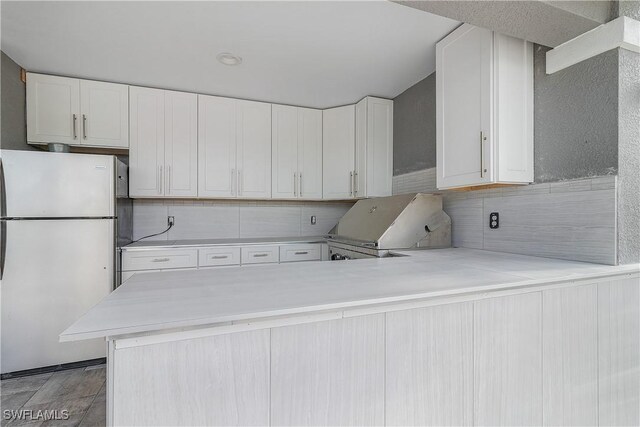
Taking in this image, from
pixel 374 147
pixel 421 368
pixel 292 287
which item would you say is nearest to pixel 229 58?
pixel 374 147

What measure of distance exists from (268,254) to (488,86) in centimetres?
230

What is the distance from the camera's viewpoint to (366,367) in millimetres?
938

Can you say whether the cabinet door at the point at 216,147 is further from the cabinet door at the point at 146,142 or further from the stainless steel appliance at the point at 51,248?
the stainless steel appliance at the point at 51,248

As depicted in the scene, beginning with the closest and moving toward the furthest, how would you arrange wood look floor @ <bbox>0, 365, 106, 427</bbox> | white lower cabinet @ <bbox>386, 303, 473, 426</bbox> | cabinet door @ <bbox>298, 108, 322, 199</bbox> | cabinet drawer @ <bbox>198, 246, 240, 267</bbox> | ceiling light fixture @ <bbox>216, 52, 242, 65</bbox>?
white lower cabinet @ <bbox>386, 303, 473, 426</bbox> < wood look floor @ <bbox>0, 365, 106, 427</bbox> < ceiling light fixture @ <bbox>216, 52, 242, 65</bbox> < cabinet drawer @ <bbox>198, 246, 240, 267</bbox> < cabinet door @ <bbox>298, 108, 322, 199</bbox>

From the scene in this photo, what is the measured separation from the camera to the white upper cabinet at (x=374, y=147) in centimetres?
318

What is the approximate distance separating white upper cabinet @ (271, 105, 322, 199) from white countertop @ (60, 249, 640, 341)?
1.90m

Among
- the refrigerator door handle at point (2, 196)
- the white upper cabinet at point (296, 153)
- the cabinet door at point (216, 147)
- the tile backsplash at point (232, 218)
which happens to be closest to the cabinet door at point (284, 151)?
the white upper cabinet at point (296, 153)

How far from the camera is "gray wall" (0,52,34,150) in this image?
2.24 m

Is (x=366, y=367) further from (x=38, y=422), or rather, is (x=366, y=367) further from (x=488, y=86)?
(x=38, y=422)

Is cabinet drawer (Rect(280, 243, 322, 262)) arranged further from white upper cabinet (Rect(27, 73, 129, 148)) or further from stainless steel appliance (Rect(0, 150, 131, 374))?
white upper cabinet (Rect(27, 73, 129, 148))

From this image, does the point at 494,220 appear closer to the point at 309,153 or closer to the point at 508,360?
the point at 508,360

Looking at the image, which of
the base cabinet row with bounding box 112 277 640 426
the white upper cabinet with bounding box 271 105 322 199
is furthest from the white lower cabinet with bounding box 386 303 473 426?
the white upper cabinet with bounding box 271 105 322 199

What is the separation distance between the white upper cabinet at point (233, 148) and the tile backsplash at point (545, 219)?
2.00 meters

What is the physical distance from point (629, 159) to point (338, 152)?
2.40m
